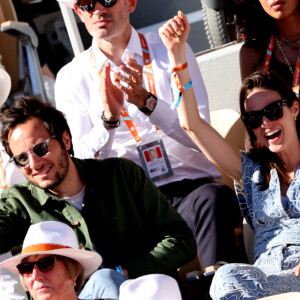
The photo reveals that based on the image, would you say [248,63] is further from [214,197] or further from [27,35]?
[27,35]

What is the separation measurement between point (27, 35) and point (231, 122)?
9.46 ft

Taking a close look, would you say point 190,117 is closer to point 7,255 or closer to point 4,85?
point 7,255

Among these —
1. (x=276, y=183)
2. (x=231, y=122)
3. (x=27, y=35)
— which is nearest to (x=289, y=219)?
(x=276, y=183)

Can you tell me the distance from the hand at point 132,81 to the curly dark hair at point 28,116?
0.38 m

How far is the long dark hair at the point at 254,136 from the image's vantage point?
11.9 feet

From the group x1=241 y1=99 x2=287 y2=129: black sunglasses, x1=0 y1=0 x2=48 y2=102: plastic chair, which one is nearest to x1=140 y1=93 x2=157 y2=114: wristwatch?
x1=241 y1=99 x2=287 y2=129: black sunglasses

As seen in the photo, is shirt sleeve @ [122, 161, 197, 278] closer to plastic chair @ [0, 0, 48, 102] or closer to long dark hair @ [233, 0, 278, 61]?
long dark hair @ [233, 0, 278, 61]

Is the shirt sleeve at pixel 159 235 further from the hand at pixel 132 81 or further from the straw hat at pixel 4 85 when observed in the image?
the straw hat at pixel 4 85

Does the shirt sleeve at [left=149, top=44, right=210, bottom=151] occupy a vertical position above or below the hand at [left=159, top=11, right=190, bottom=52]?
below

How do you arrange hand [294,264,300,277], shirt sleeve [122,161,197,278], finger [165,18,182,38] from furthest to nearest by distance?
1. finger [165,18,182,38]
2. shirt sleeve [122,161,197,278]
3. hand [294,264,300,277]

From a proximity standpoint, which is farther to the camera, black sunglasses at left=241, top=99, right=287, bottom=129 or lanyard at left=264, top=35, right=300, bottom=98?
lanyard at left=264, top=35, right=300, bottom=98

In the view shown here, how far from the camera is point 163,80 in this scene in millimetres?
4363

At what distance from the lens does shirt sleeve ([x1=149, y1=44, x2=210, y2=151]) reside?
A: 4.06 metres

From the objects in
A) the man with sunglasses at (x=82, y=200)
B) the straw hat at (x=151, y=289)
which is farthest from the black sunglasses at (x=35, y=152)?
the straw hat at (x=151, y=289)
